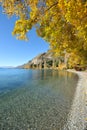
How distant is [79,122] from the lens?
13117mm

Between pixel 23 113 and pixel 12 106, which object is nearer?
pixel 23 113

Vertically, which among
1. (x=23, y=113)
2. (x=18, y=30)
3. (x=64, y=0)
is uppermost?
(x=64, y=0)

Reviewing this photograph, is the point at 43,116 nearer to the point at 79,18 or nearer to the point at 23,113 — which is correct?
the point at 23,113

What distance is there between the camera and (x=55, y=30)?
32.9 ft

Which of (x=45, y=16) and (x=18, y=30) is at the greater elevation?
(x=45, y=16)

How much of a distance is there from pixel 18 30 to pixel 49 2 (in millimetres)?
1920

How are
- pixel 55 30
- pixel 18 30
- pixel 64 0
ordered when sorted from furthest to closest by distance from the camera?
pixel 55 30 < pixel 18 30 < pixel 64 0

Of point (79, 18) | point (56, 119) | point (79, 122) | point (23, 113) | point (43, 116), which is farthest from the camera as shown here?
point (23, 113)

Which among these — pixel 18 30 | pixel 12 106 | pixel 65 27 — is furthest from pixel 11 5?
pixel 12 106

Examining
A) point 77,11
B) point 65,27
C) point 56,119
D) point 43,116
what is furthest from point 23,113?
point 77,11

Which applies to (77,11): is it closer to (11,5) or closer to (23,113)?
(11,5)

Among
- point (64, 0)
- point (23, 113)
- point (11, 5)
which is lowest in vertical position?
point (23, 113)

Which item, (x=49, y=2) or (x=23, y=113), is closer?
(x=49, y=2)

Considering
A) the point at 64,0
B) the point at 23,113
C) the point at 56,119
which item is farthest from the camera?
the point at 23,113
